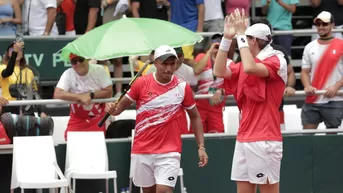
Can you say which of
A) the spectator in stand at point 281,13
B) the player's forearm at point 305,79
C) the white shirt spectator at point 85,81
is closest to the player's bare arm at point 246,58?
the white shirt spectator at point 85,81

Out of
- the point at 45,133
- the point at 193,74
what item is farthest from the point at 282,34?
the point at 45,133

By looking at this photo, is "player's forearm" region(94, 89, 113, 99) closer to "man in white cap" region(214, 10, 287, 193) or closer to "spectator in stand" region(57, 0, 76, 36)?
"man in white cap" region(214, 10, 287, 193)

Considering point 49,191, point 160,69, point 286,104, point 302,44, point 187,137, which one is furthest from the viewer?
point 302,44

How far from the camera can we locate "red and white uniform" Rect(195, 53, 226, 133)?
41.3ft

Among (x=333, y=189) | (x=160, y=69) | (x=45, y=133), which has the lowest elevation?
(x=333, y=189)

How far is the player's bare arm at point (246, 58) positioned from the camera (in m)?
9.03

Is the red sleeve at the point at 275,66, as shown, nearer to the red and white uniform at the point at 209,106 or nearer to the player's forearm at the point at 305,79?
the red and white uniform at the point at 209,106

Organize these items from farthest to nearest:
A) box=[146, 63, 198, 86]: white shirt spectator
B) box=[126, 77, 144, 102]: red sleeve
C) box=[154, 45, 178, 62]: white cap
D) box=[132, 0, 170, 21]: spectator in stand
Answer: box=[132, 0, 170, 21]: spectator in stand, box=[146, 63, 198, 86]: white shirt spectator, box=[126, 77, 144, 102]: red sleeve, box=[154, 45, 178, 62]: white cap

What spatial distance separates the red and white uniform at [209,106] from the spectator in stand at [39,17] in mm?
2583

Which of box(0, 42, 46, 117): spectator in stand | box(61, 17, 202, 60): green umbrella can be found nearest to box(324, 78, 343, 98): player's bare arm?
box(61, 17, 202, 60): green umbrella

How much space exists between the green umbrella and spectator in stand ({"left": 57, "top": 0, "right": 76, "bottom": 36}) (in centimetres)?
284

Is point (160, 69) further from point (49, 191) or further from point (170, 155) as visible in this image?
point (49, 191)

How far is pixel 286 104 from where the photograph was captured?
15430mm

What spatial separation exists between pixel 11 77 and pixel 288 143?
11.8ft
